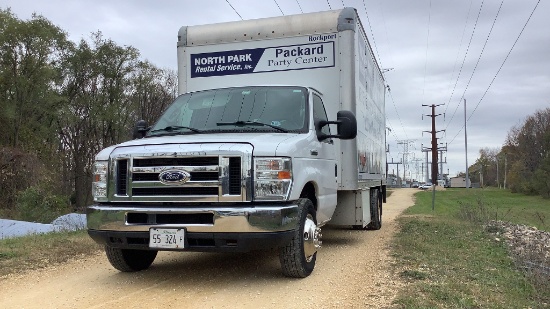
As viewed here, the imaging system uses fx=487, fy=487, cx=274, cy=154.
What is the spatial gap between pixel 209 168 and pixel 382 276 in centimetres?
240

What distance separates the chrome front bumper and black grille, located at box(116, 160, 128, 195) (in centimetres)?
19

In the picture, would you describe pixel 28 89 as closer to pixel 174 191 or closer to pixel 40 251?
pixel 40 251

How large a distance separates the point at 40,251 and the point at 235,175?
4172 millimetres

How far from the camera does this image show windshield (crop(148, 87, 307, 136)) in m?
5.87

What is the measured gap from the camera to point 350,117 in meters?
6.04

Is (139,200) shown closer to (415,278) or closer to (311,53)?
(415,278)

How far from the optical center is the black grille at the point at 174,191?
16.0 feet

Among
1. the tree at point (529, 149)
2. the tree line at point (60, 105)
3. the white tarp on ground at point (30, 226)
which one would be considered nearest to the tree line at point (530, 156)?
the tree at point (529, 149)

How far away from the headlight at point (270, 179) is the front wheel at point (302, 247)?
401 millimetres

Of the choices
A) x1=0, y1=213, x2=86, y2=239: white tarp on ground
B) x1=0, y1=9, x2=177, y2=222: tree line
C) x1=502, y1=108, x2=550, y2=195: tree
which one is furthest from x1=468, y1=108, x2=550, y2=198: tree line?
x1=0, y1=213, x2=86, y2=239: white tarp on ground

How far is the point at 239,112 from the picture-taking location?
6109 millimetres

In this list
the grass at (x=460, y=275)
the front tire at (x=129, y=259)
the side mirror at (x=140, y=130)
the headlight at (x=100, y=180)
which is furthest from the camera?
the side mirror at (x=140, y=130)

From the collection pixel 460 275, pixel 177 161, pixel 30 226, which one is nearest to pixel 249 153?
pixel 177 161

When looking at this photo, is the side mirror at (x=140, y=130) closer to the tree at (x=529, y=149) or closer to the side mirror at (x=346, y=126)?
the side mirror at (x=346, y=126)
